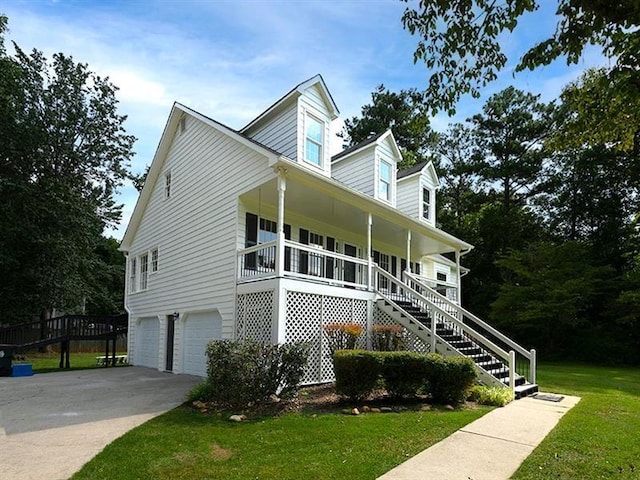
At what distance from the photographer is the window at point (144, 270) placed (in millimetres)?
17953

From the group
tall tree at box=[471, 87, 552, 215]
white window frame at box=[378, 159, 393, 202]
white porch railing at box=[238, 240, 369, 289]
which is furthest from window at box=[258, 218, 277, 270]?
tall tree at box=[471, 87, 552, 215]

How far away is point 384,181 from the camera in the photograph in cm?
1655

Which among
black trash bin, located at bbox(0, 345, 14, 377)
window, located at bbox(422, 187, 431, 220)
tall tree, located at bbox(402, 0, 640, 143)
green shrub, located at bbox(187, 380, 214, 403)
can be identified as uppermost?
window, located at bbox(422, 187, 431, 220)

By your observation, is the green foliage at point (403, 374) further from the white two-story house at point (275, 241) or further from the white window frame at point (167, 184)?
the white window frame at point (167, 184)

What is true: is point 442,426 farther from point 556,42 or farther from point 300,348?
point 556,42

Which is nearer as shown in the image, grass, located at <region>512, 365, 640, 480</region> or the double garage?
grass, located at <region>512, 365, 640, 480</region>

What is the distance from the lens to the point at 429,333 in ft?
36.8

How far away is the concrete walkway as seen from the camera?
495 cm

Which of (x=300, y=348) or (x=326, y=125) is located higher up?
(x=326, y=125)

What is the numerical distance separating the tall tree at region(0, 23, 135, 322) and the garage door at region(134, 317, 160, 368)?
939 cm

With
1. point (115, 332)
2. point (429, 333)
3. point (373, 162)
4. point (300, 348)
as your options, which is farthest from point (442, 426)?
point (115, 332)

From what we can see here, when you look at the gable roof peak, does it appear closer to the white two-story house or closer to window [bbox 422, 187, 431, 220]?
the white two-story house

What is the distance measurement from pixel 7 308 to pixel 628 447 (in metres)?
26.5

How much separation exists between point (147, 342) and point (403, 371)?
12.2m
